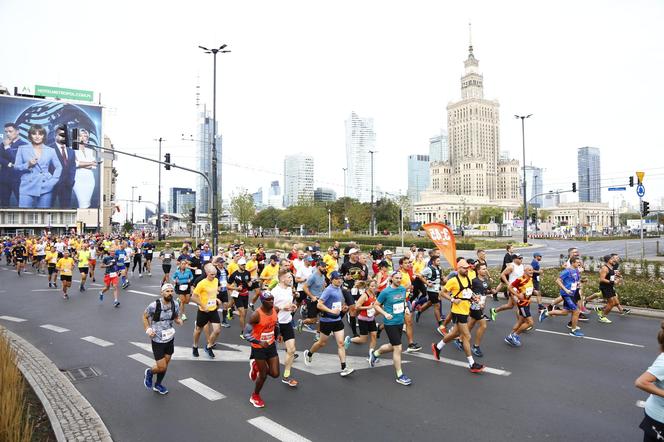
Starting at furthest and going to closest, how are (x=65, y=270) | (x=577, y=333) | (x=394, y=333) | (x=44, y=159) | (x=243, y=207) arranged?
(x=44, y=159) → (x=243, y=207) → (x=65, y=270) → (x=577, y=333) → (x=394, y=333)

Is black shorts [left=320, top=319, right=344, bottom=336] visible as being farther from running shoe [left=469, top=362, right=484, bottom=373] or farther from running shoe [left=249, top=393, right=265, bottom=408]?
running shoe [left=469, top=362, right=484, bottom=373]

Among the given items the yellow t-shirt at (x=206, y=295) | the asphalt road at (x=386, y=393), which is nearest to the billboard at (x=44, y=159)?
the yellow t-shirt at (x=206, y=295)

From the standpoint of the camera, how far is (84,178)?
83688 mm

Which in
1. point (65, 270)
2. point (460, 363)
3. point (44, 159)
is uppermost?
point (44, 159)

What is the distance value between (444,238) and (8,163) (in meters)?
91.2

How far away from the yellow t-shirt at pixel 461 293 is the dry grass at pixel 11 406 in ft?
21.2

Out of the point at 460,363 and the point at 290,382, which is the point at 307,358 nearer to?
the point at 290,382

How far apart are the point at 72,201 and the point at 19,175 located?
977cm

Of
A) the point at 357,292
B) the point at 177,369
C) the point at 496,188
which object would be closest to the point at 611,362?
the point at 357,292

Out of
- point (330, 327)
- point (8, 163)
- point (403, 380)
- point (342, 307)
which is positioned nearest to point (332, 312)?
point (330, 327)

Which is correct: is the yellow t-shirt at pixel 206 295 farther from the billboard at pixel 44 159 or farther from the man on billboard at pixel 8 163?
the man on billboard at pixel 8 163

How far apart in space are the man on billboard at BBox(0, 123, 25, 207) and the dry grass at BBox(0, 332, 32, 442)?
9156cm

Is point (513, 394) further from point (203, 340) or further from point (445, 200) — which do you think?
point (445, 200)

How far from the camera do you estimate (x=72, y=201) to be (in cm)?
8269
